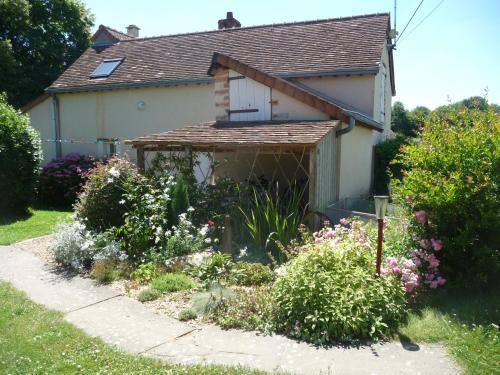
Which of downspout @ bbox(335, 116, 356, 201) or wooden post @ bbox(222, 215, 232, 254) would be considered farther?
downspout @ bbox(335, 116, 356, 201)

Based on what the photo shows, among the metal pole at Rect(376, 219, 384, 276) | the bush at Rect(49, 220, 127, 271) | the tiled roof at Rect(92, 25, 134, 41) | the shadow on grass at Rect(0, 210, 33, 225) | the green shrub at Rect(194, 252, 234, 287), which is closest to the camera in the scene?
the metal pole at Rect(376, 219, 384, 276)

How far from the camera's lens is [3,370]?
3783 millimetres

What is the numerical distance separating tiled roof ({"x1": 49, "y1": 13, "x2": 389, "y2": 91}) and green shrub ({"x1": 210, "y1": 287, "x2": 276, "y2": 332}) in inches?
372

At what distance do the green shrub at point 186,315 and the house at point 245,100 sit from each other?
11.7 ft

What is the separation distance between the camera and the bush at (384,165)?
14242 millimetres

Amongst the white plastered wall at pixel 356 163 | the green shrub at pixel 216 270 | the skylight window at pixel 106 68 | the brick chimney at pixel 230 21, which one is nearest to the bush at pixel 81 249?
the green shrub at pixel 216 270

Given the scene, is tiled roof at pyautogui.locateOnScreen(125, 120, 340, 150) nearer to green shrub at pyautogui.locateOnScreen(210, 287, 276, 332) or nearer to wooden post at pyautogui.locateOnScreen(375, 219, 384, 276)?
wooden post at pyautogui.locateOnScreen(375, 219, 384, 276)

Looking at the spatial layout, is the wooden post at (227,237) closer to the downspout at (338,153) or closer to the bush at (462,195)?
the downspout at (338,153)

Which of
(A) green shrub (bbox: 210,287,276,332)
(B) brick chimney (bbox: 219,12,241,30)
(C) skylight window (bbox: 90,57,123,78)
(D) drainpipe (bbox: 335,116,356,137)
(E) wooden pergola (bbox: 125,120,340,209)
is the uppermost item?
(B) brick chimney (bbox: 219,12,241,30)

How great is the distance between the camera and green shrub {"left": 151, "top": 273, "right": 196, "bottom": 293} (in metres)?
5.80

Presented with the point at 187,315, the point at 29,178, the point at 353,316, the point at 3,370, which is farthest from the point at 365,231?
the point at 29,178

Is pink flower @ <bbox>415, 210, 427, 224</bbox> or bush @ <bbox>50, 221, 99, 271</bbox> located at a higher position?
pink flower @ <bbox>415, 210, 427, 224</bbox>

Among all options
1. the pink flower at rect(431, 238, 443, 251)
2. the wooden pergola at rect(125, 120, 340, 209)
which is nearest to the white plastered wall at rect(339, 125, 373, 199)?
the wooden pergola at rect(125, 120, 340, 209)

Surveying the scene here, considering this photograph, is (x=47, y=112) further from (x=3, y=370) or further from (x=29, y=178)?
(x=3, y=370)
